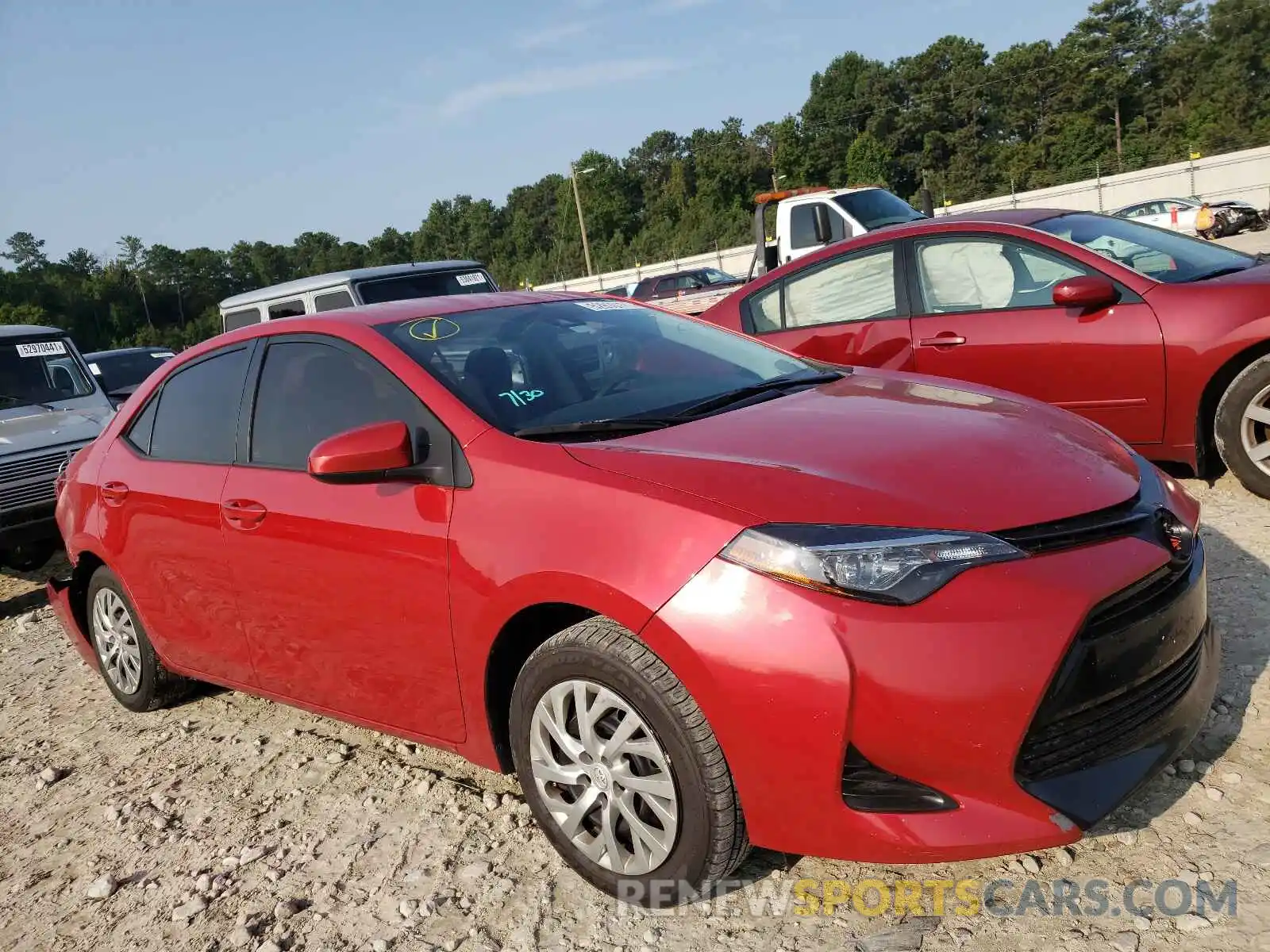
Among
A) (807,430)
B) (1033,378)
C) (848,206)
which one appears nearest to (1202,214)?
(848,206)

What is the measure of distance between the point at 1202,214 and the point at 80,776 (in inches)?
1126

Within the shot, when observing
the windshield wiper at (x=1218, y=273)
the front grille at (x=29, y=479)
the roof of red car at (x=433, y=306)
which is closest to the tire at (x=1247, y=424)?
the windshield wiper at (x=1218, y=273)

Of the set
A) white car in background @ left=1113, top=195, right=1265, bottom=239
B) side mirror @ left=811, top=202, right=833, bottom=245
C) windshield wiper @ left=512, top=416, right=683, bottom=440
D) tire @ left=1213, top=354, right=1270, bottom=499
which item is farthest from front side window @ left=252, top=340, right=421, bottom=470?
white car in background @ left=1113, top=195, right=1265, bottom=239

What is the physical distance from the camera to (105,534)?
4320 mm

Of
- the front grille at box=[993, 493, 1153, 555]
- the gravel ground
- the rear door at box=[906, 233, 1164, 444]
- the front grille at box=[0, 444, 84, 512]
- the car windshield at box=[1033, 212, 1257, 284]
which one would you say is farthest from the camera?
the front grille at box=[0, 444, 84, 512]

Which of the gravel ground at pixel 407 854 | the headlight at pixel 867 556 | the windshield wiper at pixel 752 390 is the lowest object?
the gravel ground at pixel 407 854

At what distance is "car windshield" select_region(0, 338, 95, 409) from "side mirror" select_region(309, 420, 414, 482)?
671 cm

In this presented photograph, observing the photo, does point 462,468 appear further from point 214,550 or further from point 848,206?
point 848,206

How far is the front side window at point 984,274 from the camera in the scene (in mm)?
5230

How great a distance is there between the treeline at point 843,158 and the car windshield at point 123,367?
39925mm

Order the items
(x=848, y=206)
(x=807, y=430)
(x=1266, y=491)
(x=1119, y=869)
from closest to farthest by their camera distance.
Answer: (x=1119, y=869)
(x=807, y=430)
(x=1266, y=491)
(x=848, y=206)

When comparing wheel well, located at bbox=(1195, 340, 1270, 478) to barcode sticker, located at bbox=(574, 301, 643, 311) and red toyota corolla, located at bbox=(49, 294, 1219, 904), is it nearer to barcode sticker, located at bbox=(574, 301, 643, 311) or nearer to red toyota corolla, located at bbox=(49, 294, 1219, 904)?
Answer: red toyota corolla, located at bbox=(49, 294, 1219, 904)

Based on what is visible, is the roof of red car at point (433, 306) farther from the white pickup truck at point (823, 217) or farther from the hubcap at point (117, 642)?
the white pickup truck at point (823, 217)

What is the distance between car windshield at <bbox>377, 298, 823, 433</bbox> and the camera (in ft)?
9.82
